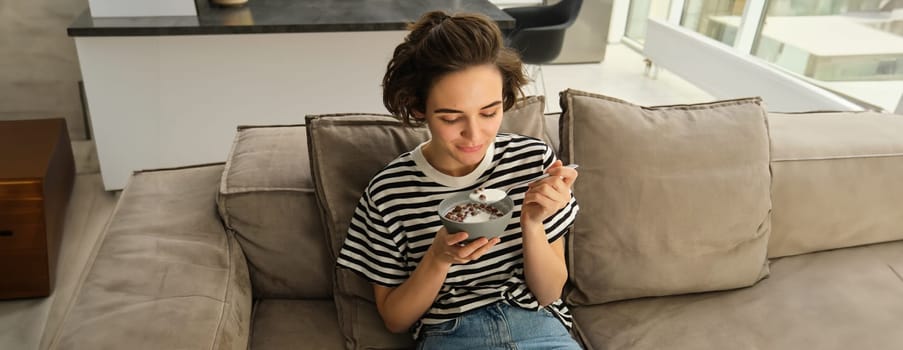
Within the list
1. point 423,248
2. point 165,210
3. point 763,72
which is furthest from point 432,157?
point 763,72

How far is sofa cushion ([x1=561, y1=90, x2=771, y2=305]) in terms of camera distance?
1.40 meters

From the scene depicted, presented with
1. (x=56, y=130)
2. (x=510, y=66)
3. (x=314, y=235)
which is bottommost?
(x=56, y=130)

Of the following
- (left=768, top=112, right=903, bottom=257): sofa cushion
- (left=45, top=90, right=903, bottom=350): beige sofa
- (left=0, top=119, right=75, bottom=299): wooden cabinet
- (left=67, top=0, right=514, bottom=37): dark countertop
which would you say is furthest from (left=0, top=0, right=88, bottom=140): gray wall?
(left=768, top=112, right=903, bottom=257): sofa cushion

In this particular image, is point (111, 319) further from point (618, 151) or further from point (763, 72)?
point (763, 72)

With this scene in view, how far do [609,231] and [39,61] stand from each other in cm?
264

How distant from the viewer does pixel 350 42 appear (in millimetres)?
2539

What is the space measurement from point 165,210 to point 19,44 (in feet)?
6.49

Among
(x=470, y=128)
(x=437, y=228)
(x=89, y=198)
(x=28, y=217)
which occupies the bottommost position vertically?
(x=89, y=198)

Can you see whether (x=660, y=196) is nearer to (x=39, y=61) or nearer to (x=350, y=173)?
(x=350, y=173)

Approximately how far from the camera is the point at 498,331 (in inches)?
47.1

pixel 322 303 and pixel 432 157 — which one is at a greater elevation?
pixel 432 157

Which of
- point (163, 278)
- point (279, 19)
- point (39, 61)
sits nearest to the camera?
point (163, 278)

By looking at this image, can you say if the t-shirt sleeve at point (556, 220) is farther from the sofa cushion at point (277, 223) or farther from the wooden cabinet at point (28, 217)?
the wooden cabinet at point (28, 217)

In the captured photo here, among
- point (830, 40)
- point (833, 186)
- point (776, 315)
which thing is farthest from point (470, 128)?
point (830, 40)
